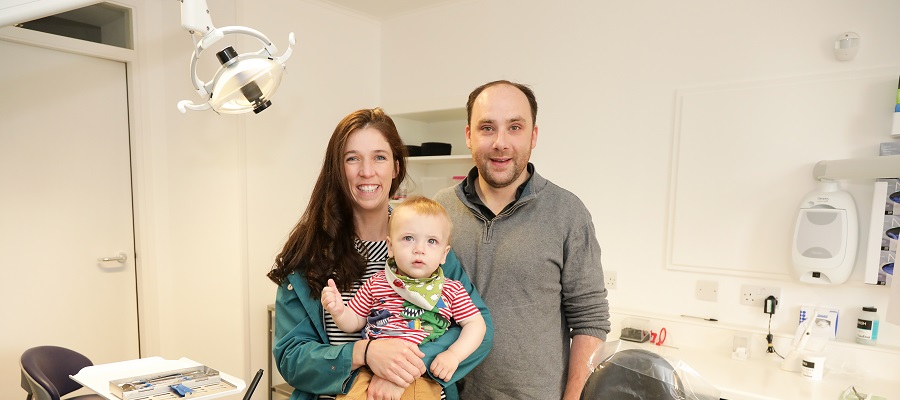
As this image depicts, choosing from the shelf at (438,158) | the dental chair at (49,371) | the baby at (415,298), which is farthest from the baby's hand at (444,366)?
the shelf at (438,158)

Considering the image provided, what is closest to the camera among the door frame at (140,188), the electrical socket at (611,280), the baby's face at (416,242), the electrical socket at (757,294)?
the baby's face at (416,242)

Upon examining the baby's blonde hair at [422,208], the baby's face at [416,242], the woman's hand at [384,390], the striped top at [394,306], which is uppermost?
the baby's blonde hair at [422,208]

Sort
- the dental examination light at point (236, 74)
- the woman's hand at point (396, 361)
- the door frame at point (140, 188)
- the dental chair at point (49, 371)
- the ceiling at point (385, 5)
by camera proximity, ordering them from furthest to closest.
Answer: the ceiling at point (385, 5) < the door frame at point (140, 188) < the dental chair at point (49, 371) < the woman's hand at point (396, 361) < the dental examination light at point (236, 74)

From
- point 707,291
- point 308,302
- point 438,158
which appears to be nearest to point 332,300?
point 308,302

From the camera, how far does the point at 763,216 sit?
255 centimetres

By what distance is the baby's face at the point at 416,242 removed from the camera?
1.26 metres

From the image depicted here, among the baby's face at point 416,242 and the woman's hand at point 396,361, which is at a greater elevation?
the baby's face at point 416,242

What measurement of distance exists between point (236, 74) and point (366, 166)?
1.34 feet

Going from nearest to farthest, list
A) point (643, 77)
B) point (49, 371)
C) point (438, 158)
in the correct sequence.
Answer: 1. point (49, 371)
2. point (643, 77)
3. point (438, 158)

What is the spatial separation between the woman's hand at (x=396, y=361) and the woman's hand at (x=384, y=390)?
1cm

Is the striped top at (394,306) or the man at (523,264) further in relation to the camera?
the man at (523,264)

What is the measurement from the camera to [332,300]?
1.17m

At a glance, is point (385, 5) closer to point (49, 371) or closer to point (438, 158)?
point (438, 158)

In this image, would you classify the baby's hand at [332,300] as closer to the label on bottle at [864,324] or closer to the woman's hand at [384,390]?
the woman's hand at [384,390]
